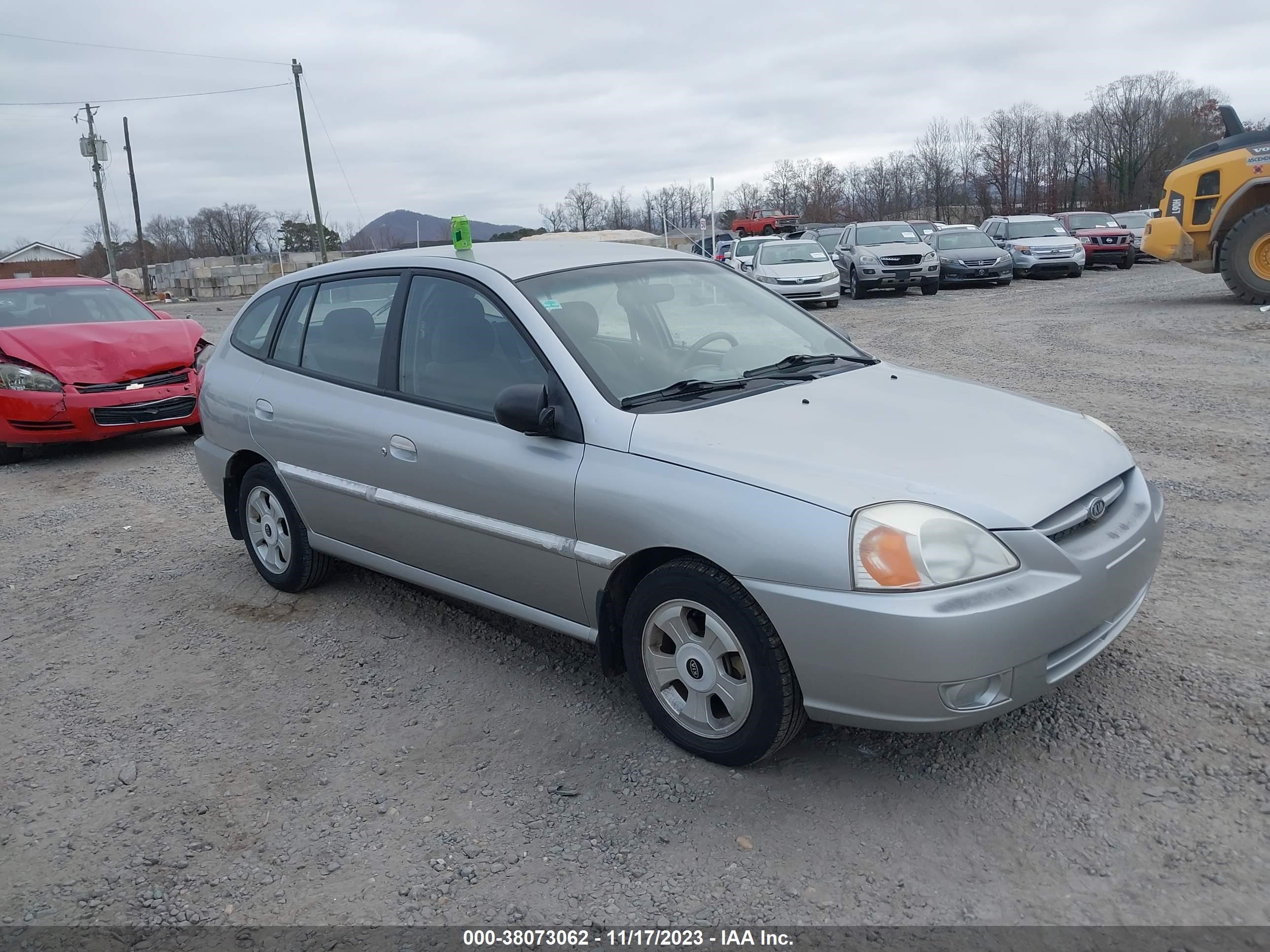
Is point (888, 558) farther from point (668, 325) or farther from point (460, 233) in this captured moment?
point (460, 233)

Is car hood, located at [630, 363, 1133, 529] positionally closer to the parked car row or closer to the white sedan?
the white sedan

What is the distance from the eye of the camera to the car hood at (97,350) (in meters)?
8.56

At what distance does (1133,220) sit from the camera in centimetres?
2981

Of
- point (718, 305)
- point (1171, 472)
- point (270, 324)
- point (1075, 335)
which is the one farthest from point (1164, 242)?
point (270, 324)

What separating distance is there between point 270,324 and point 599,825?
128 inches

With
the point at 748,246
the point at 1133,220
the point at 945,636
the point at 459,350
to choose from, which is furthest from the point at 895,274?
the point at 945,636

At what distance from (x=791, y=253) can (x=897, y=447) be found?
58.9 ft

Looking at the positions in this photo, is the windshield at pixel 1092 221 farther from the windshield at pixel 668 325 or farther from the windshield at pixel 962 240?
the windshield at pixel 668 325

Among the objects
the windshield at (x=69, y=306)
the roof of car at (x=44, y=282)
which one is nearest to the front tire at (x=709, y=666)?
the windshield at (x=69, y=306)

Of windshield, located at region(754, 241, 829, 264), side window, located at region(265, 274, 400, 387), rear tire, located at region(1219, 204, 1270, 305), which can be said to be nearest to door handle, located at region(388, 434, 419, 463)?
side window, located at region(265, 274, 400, 387)

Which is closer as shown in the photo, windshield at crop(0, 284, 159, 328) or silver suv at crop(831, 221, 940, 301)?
windshield at crop(0, 284, 159, 328)

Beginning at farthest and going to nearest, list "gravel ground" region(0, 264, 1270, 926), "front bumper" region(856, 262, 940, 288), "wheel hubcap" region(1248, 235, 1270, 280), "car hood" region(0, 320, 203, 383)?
"front bumper" region(856, 262, 940, 288) < "wheel hubcap" region(1248, 235, 1270, 280) < "car hood" region(0, 320, 203, 383) < "gravel ground" region(0, 264, 1270, 926)

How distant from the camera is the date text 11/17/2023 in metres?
→ 2.48

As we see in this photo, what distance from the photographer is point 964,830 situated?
2832 mm
